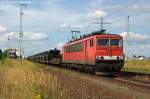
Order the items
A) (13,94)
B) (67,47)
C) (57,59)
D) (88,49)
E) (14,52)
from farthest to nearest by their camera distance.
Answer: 1. (14,52)
2. (57,59)
3. (67,47)
4. (88,49)
5. (13,94)

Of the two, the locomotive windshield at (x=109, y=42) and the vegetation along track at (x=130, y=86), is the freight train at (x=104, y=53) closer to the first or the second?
the locomotive windshield at (x=109, y=42)

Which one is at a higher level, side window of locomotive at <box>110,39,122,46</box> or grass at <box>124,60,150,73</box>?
side window of locomotive at <box>110,39,122,46</box>

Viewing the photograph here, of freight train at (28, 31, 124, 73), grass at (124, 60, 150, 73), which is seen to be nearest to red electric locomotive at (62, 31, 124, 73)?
freight train at (28, 31, 124, 73)

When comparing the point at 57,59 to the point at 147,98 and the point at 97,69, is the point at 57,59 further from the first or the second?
the point at 147,98

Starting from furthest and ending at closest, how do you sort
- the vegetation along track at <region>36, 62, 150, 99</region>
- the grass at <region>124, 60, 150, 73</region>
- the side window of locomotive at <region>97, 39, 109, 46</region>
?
1. the grass at <region>124, 60, 150, 73</region>
2. the side window of locomotive at <region>97, 39, 109, 46</region>
3. the vegetation along track at <region>36, 62, 150, 99</region>

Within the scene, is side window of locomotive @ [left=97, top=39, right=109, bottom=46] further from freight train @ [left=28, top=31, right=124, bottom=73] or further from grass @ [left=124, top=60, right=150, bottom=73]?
grass @ [left=124, top=60, right=150, bottom=73]

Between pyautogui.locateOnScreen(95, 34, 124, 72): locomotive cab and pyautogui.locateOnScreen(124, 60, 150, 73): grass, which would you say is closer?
pyautogui.locateOnScreen(95, 34, 124, 72): locomotive cab

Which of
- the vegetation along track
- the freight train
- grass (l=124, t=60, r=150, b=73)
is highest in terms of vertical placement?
the freight train

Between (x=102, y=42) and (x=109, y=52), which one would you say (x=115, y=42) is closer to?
(x=102, y=42)

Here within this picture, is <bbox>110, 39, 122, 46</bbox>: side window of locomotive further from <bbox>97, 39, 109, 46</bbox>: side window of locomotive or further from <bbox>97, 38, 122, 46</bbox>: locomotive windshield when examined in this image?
<bbox>97, 39, 109, 46</bbox>: side window of locomotive

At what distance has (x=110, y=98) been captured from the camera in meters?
15.6

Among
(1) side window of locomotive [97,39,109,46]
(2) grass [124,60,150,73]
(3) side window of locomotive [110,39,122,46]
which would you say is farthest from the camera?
(2) grass [124,60,150,73]

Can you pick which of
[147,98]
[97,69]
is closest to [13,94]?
[147,98]

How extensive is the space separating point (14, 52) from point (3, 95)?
292 feet
